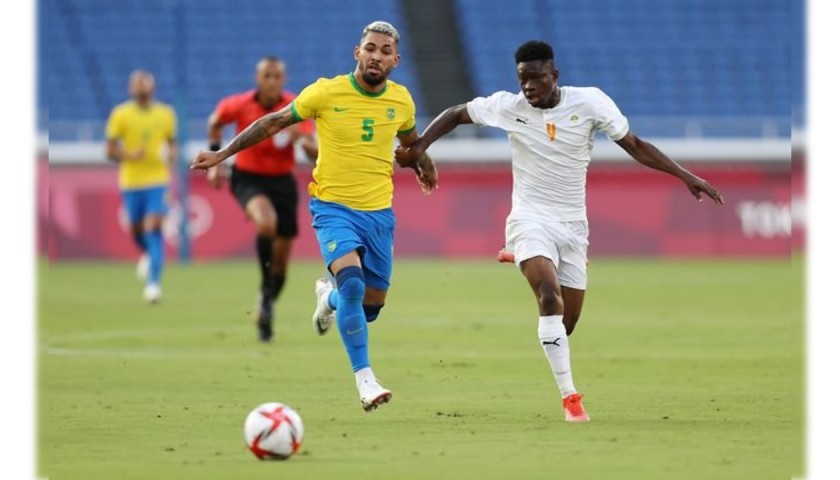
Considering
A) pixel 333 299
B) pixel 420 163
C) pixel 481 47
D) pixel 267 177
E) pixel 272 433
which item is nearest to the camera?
pixel 272 433

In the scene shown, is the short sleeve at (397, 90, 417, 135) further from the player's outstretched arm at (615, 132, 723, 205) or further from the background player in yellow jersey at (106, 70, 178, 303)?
the background player in yellow jersey at (106, 70, 178, 303)

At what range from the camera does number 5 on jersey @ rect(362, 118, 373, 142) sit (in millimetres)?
10523

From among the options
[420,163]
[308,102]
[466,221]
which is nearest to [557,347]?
[420,163]

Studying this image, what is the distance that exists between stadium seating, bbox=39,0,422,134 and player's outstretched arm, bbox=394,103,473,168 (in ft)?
81.7

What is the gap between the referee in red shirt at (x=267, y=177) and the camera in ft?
50.7

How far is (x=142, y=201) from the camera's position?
21.8 meters

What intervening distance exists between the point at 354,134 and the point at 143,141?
11650 millimetres

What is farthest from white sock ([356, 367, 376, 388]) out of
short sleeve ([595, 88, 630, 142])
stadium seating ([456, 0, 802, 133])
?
stadium seating ([456, 0, 802, 133])

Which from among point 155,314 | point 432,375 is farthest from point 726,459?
point 155,314

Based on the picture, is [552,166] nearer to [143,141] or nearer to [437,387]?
[437,387]

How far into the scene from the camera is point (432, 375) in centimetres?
1270

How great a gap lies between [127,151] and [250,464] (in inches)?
555

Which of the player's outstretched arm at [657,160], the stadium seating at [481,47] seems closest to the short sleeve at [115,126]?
the player's outstretched arm at [657,160]

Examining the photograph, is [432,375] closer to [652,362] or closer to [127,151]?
[652,362]
